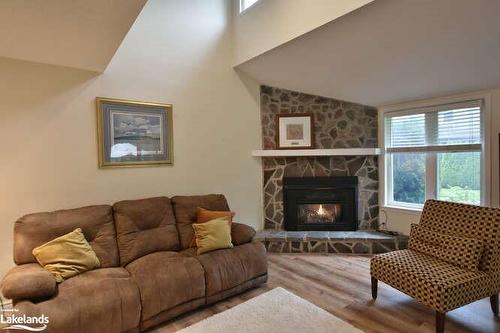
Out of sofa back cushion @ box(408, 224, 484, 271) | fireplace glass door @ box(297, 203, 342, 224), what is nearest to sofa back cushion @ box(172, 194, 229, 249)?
fireplace glass door @ box(297, 203, 342, 224)

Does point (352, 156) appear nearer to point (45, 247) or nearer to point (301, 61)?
point (301, 61)

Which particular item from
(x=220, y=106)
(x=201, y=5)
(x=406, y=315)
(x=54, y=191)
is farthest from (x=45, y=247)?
(x=201, y=5)

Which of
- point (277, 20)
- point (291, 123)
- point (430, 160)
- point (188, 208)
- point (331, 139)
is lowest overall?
point (188, 208)

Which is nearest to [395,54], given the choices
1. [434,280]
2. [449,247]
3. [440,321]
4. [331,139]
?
[331,139]

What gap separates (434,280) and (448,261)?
404 millimetres

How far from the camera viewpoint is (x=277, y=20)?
3223 millimetres

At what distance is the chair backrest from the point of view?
2.28 meters

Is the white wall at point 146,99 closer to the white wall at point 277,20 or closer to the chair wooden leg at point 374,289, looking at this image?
the white wall at point 277,20

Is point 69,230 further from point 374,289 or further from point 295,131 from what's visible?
point 295,131

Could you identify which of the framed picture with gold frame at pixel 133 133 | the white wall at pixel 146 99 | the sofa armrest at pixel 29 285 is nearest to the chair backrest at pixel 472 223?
the white wall at pixel 146 99

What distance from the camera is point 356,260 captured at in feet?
12.0

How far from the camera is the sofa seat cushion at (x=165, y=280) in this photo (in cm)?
225

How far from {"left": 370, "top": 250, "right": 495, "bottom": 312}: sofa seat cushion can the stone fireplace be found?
1659 mm

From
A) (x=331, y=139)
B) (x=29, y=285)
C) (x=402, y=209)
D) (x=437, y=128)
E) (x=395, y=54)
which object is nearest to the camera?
(x=29, y=285)
